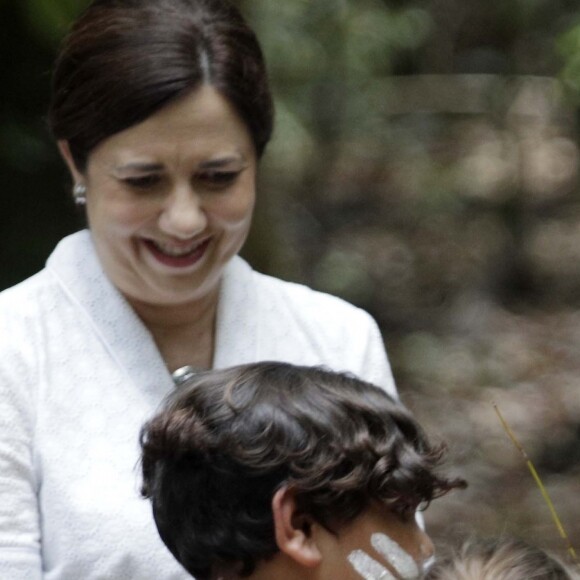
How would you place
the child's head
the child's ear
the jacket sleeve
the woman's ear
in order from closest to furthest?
the child's head
the child's ear
the jacket sleeve
the woman's ear

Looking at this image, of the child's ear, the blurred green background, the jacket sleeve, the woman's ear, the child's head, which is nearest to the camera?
the child's head

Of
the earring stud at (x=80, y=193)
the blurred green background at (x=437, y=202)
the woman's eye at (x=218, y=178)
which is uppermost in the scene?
the woman's eye at (x=218, y=178)

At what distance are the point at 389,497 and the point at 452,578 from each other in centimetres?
22

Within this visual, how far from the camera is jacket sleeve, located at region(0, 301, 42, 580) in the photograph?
264cm

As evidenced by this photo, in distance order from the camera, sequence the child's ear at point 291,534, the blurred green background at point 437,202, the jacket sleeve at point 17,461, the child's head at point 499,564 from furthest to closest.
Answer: the blurred green background at point 437,202 < the jacket sleeve at point 17,461 < the child's ear at point 291,534 < the child's head at point 499,564

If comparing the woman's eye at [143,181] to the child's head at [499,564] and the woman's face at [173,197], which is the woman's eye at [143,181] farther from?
the child's head at [499,564]

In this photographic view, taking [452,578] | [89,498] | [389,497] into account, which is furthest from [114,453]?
[452,578]

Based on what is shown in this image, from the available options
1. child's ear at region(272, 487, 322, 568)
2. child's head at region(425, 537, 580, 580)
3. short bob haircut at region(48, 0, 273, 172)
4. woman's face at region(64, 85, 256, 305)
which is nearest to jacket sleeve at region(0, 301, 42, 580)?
woman's face at region(64, 85, 256, 305)

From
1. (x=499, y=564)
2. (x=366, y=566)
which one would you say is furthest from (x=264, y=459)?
(x=499, y=564)

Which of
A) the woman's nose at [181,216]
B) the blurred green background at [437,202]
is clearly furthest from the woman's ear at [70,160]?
Answer: the blurred green background at [437,202]

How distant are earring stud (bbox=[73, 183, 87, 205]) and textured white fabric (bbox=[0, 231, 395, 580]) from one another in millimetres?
70

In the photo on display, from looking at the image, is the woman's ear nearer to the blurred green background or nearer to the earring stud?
the earring stud

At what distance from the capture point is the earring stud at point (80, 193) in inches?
116

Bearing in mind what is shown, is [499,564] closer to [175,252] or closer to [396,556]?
[396,556]
